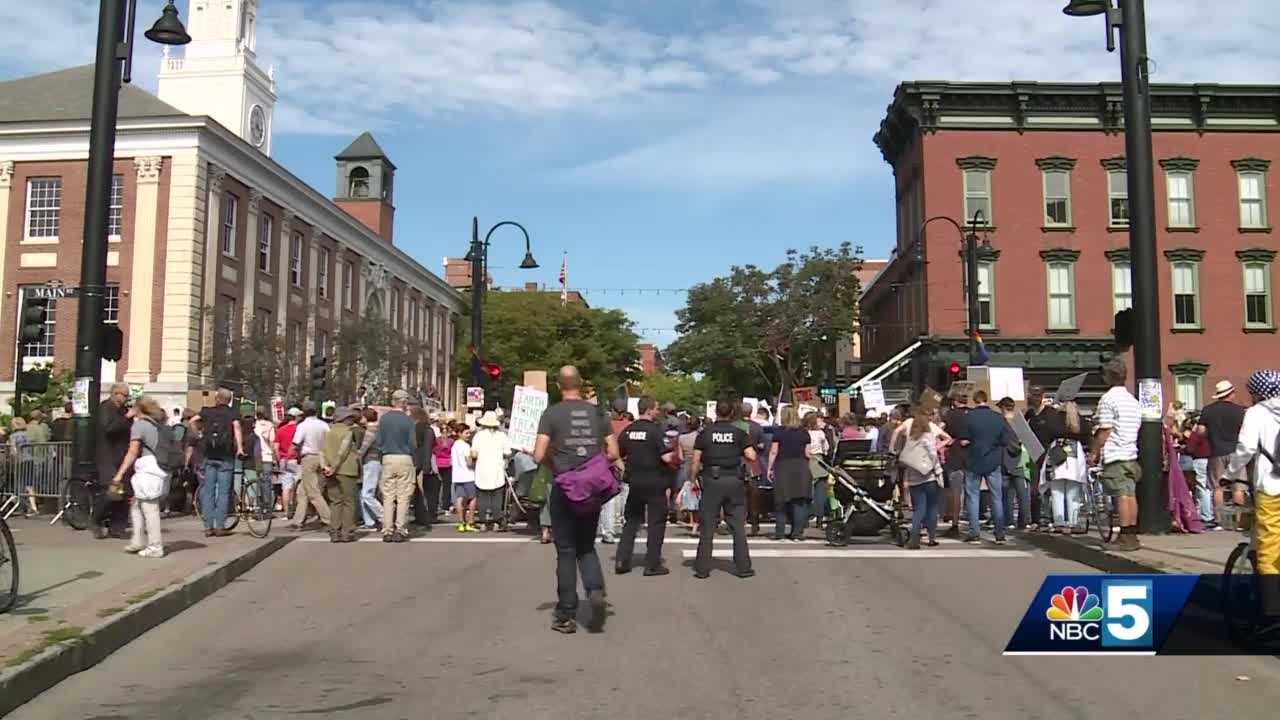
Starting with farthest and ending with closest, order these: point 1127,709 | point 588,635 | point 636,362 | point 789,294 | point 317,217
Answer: point 636,362 < point 317,217 < point 789,294 < point 588,635 < point 1127,709

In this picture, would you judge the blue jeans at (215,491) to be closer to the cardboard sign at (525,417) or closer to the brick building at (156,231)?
the cardboard sign at (525,417)

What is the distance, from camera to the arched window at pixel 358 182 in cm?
7138

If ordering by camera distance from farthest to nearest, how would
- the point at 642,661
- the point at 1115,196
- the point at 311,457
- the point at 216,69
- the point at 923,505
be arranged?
the point at 216,69 < the point at 1115,196 < the point at 311,457 < the point at 923,505 < the point at 642,661

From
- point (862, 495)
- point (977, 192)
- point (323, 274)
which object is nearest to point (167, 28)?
point (862, 495)

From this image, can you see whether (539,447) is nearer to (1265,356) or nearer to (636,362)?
(1265,356)

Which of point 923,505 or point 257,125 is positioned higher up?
point 257,125

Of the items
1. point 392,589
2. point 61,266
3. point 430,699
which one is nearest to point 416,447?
point 392,589

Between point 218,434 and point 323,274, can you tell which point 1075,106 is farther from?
point 323,274

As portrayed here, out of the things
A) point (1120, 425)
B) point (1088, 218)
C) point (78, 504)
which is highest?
point (1088, 218)

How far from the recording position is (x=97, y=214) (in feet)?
46.0

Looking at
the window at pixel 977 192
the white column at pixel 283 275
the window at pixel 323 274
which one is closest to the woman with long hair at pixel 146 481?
the window at pixel 977 192

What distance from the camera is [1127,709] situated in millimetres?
5922

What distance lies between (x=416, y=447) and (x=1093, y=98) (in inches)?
1205

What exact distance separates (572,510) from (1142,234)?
26.5 ft
